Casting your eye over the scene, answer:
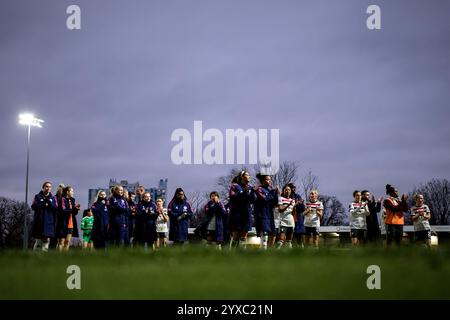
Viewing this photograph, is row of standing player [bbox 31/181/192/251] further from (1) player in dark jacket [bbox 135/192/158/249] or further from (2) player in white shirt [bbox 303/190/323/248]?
(2) player in white shirt [bbox 303/190/323/248]

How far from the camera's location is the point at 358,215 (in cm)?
1827

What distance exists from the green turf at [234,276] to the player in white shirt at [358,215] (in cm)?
956

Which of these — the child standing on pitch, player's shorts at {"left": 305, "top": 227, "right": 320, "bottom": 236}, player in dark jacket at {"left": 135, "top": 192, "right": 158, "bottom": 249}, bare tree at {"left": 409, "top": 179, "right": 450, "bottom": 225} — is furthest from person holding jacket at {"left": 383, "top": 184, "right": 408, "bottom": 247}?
bare tree at {"left": 409, "top": 179, "right": 450, "bottom": 225}

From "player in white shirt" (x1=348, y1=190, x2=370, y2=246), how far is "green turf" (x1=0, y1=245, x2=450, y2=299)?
9558 millimetres

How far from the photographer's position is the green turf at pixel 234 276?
17.2ft

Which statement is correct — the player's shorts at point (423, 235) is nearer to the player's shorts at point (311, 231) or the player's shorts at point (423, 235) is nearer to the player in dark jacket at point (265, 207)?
the player's shorts at point (311, 231)

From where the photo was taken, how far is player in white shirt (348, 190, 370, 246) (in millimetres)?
18047

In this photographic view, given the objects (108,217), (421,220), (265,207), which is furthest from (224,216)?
(421,220)

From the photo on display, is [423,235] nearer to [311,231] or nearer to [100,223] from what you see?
[311,231]

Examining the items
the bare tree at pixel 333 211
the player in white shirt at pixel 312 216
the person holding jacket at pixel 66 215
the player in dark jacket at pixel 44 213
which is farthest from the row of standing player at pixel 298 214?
the bare tree at pixel 333 211

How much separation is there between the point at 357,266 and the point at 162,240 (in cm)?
1517

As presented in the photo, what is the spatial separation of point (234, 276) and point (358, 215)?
1286 cm

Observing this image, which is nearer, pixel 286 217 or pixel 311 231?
pixel 286 217

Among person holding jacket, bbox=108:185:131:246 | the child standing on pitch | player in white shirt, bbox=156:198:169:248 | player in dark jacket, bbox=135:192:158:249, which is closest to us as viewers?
person holding jacket, bbox=108:185:131:246
